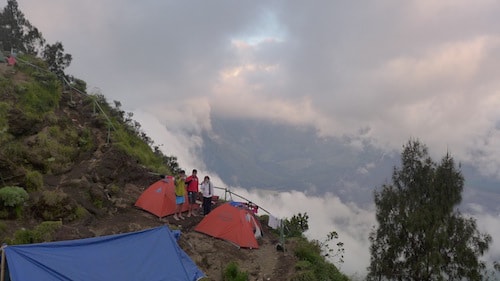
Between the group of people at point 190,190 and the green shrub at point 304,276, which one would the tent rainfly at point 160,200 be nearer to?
the group of people at point 190,190

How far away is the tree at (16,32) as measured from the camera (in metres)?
30.2

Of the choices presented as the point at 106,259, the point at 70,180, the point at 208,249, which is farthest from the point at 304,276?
the point at 70,180

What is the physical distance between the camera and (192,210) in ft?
53.0

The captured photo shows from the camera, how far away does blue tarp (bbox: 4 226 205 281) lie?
7.03 metres

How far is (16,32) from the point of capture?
31219 mm

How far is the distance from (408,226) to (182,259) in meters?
23.7

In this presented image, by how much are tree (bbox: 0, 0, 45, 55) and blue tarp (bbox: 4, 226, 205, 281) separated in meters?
28.1

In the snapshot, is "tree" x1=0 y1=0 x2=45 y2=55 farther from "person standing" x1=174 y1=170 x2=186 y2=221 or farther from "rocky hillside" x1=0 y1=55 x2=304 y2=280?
"person standing" x1=174 y1=170 x2=186 y2=221

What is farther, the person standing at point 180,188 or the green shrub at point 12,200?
the person standing at point 180,188

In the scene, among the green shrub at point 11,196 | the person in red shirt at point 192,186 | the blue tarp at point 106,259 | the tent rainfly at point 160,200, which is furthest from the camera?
the tent rainfly at point 160,200

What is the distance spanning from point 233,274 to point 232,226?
117 inches

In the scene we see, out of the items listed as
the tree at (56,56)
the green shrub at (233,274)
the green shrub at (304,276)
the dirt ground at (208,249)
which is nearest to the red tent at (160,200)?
the dirt ground at (208,249)

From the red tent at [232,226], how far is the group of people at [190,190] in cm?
99

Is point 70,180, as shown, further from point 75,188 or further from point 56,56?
point 56,56
